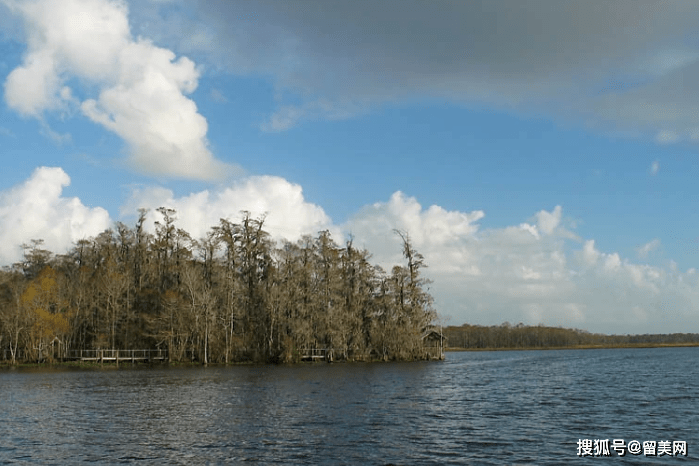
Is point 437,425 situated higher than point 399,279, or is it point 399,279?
point 399,279

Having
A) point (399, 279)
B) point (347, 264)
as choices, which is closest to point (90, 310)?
point (347, 264)

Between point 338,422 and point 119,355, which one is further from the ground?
point 119,355

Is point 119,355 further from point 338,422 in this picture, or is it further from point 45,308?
point 338,422

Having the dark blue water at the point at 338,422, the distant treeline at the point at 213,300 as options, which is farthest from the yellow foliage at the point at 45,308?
the dark blue water at the point at 338,422

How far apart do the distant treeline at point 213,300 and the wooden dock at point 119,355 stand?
105cm

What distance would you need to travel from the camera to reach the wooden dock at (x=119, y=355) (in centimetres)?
7244

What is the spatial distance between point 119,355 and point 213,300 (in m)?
15.3

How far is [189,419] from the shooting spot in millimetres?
27047

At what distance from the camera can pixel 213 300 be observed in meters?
72.2

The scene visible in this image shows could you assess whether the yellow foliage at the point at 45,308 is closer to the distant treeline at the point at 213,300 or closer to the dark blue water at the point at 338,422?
the distant treeline at the point at 213,300

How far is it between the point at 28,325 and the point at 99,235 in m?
17.4

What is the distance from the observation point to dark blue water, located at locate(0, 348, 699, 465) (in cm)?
1927

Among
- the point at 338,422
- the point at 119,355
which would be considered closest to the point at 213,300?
the point at 119,355

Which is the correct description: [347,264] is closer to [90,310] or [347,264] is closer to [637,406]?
[90,310]
